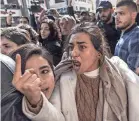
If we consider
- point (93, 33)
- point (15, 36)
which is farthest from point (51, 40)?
point (93, 33)

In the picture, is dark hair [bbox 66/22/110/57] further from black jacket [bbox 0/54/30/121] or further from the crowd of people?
black jacket [bbox 0/54/30/121]

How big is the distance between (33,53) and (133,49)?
1.38 meters

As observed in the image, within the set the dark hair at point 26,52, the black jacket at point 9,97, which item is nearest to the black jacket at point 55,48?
the dark hair at point 26,52

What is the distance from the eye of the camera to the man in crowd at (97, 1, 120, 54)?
3734 mm

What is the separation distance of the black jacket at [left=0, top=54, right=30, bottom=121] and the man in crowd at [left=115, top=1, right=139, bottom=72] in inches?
65.0

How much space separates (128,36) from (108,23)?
46.7 inches

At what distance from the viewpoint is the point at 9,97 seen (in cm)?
98

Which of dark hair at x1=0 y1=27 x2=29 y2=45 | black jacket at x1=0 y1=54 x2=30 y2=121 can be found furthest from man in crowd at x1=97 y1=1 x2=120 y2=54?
black jacket at x1=0 y1=54 x2=30 y2=121

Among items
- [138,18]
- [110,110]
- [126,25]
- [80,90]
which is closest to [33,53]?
[80,90]

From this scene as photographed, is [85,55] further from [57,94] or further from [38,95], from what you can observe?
[38,95]

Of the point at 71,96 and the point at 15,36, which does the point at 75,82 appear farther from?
the point at 15,36

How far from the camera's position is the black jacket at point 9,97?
96 centimetres

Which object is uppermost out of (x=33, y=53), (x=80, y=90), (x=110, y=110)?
(x=33, y=53)

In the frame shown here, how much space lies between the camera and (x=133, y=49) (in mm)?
2584
